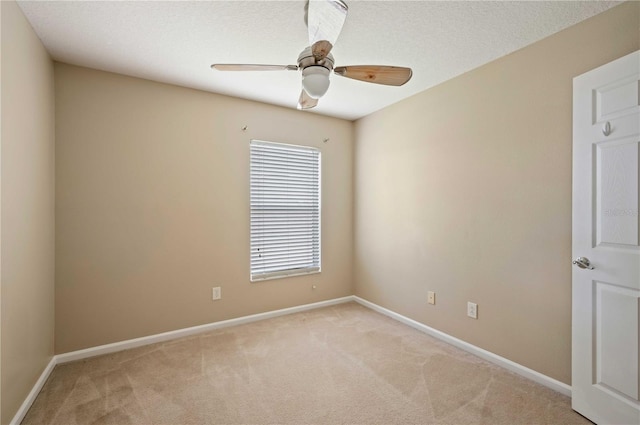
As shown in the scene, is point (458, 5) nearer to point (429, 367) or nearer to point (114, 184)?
point (429, 367)

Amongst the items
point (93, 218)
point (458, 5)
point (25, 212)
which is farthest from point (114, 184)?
point (458, 5)

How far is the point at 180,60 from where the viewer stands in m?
2.43

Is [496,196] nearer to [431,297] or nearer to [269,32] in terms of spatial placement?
[431,297]

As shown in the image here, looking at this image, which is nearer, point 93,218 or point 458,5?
point 458,5

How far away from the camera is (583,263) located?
1.84m

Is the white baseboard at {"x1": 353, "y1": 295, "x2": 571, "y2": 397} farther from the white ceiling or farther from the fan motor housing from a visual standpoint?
the fan motor housing

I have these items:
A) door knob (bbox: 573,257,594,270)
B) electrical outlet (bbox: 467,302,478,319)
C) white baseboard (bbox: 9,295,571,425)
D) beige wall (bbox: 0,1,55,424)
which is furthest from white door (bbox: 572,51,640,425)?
beige wall (bbox: 0,1,55,424)

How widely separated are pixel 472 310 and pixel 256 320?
7.18 feet

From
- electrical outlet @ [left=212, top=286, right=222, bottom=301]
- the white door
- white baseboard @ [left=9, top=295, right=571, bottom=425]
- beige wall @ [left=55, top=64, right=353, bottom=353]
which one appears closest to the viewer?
the white door

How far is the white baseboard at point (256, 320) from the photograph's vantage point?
2057 millimetres

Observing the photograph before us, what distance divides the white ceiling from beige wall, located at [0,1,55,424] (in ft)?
0.89

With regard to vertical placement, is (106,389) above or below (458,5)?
below

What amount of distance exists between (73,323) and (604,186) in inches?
155

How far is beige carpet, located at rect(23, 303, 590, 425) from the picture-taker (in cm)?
185
